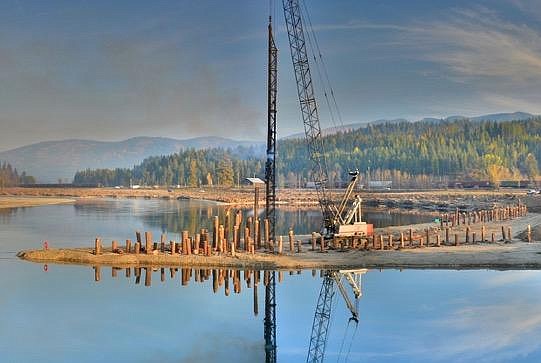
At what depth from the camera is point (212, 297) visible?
3544 centimetres

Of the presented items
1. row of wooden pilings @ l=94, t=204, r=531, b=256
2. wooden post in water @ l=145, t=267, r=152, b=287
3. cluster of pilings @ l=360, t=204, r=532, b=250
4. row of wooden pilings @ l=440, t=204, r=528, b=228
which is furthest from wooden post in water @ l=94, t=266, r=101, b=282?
row of wooden pilings @ l=440, t=204, r=528, b=228

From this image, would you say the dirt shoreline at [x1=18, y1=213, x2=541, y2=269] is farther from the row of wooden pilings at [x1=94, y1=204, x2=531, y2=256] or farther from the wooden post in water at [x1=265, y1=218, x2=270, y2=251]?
the wooden post in water at [x1=265, y1=218, x2=270, y2=251]

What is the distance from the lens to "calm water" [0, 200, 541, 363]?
2645 cm

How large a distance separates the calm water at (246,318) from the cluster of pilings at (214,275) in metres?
0.23

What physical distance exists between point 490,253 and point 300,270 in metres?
12.7

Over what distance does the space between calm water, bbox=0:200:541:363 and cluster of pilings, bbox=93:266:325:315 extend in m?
0.23

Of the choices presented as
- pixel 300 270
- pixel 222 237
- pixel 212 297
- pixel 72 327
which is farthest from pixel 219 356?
pixel 222 237

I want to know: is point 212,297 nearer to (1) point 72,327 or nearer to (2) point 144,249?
(1) point 72,327

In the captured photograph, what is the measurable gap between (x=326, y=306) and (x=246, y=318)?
4.35 m

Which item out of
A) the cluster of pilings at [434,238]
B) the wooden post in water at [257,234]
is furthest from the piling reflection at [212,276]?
the cluster of pilings at [434,238]

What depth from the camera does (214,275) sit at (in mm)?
41062

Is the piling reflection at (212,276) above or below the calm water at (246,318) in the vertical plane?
above

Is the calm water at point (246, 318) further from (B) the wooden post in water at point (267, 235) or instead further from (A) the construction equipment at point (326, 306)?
(B) the wooden post in water at point (267, 235)

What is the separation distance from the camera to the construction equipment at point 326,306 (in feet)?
89.8
